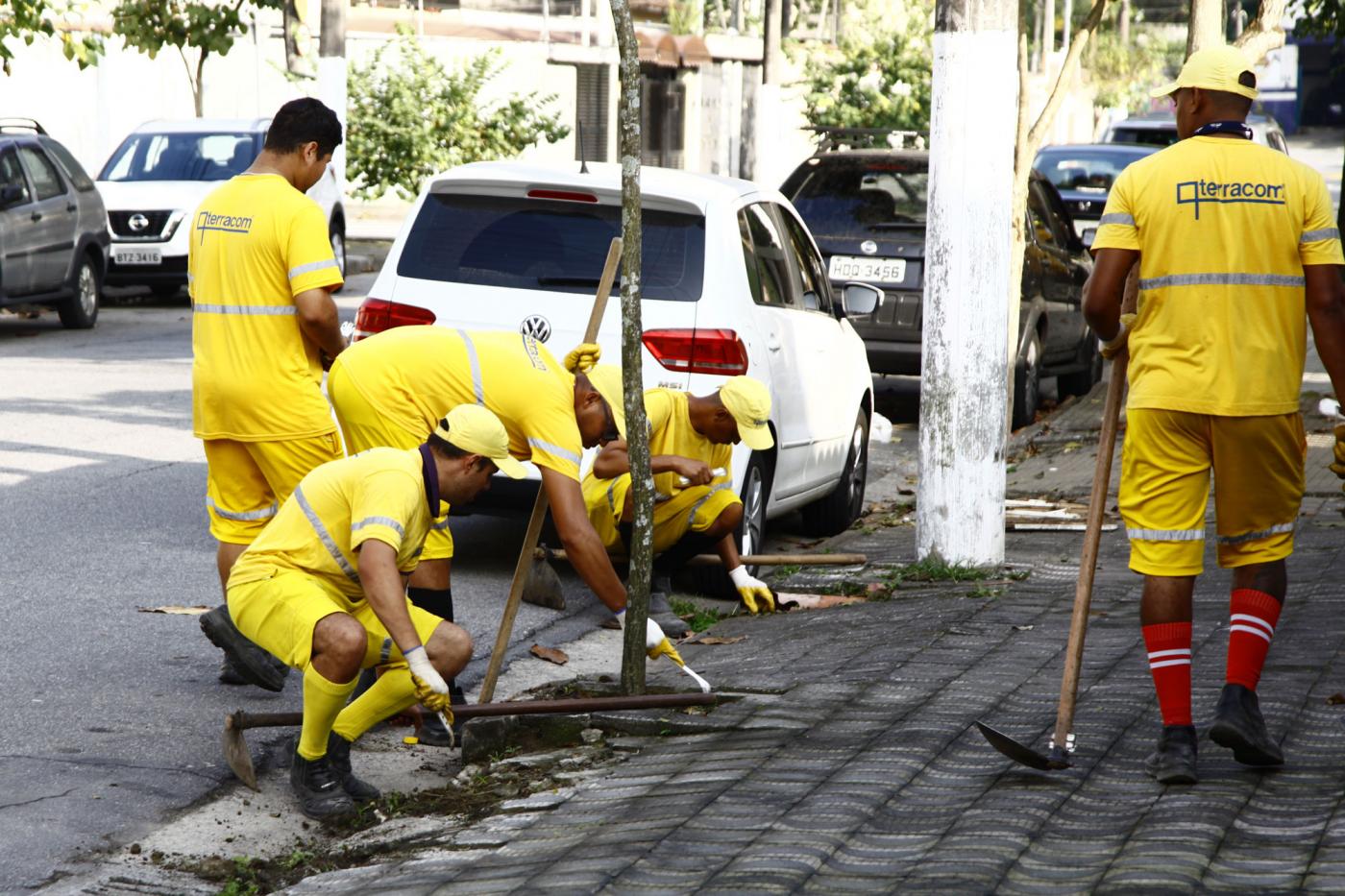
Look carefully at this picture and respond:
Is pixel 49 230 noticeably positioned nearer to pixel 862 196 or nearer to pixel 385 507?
pixel 862 196

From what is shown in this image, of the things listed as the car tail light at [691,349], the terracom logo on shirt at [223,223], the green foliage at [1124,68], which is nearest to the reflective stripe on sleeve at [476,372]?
the terracom logo on shirt at [223,223]

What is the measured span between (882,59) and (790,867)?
25.3 meters

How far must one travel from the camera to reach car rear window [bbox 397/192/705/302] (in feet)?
24.9

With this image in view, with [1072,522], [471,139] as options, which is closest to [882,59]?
[471,139]

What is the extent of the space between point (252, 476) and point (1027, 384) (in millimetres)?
8098

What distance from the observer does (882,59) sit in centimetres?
2820

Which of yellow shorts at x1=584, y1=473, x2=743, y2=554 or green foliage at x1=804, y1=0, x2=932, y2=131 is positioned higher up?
green foliage at x1=804, y1=0, x2=932, y2=131

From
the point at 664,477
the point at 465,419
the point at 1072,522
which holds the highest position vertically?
the point at 465,419

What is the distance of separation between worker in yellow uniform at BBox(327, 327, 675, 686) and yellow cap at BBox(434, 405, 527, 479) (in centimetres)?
69

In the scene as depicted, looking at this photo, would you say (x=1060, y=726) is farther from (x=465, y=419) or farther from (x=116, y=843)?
(x=116, y=843)

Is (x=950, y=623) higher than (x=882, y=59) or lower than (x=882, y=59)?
lower

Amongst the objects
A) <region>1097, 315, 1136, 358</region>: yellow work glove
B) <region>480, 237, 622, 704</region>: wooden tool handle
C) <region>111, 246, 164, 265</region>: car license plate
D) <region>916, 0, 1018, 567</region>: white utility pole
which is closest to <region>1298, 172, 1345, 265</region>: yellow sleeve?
<region>1097, 315, 1136, 358</region>: yellow work glove

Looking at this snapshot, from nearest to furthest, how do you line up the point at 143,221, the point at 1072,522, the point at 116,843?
the point at 116,843 < the point at 1072,522 < the point at 143,221

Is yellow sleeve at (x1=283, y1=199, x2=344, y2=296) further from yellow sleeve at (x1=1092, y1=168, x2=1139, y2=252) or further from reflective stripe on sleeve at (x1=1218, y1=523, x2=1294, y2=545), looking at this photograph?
reflective stripe on sleeve at (x1=1218, y1=523, x2=1294, y2=545)
